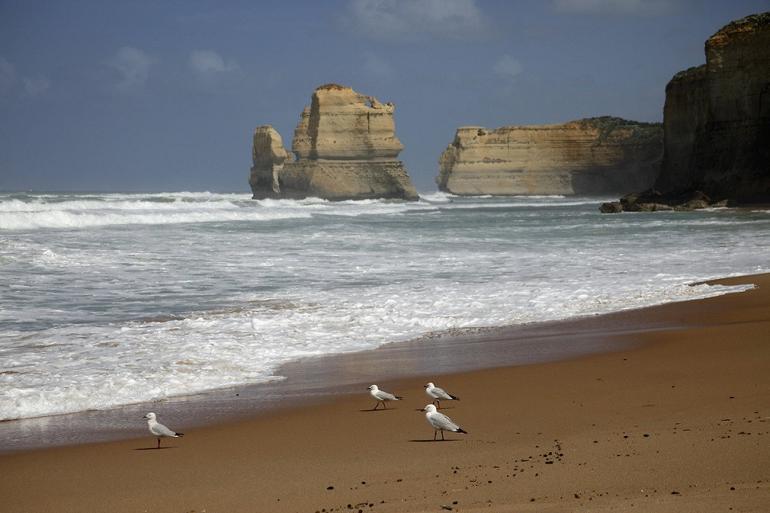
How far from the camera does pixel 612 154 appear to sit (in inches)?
4528

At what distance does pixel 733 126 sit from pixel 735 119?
13.2 inches

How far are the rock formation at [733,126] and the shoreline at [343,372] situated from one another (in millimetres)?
35341

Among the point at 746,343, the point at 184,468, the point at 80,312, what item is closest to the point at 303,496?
the point at 184,468

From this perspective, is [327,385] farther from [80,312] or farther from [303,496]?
[80,312]

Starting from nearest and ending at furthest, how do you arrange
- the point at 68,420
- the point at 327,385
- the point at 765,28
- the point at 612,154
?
1. the point at 68,420
2. the point at 327,385
3. the point at 765,28
4. the point at 612,154

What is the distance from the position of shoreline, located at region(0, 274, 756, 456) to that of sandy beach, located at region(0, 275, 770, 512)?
28cm

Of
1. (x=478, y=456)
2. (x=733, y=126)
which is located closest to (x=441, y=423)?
(x=478, y=456)

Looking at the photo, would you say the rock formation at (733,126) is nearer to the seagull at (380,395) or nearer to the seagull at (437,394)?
the seagull at (437,394)

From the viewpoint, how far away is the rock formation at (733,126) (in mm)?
45281

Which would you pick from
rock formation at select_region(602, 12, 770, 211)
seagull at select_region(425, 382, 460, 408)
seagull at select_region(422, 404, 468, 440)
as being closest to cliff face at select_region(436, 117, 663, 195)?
rock formation at select_region(602, 12, 770, 211)

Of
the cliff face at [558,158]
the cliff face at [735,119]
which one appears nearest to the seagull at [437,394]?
the cliff face at [735,119]

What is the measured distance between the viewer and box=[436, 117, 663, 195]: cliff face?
113250 millimetres

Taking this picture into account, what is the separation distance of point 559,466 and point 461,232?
2894cm

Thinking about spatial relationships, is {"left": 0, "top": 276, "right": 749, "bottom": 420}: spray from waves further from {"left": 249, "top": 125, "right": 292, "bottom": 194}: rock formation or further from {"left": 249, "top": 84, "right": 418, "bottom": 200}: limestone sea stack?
{"left": 249, "top": 125, "right": 292, "bottom": 194}: rock formation
